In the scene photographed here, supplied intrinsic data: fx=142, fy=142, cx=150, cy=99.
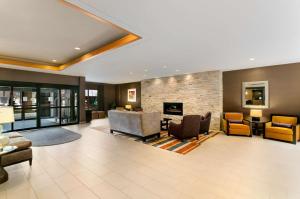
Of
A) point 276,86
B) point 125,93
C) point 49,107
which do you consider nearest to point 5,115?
point 49,107

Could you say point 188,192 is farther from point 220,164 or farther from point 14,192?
point 14,192

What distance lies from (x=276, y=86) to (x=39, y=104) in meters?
10.8

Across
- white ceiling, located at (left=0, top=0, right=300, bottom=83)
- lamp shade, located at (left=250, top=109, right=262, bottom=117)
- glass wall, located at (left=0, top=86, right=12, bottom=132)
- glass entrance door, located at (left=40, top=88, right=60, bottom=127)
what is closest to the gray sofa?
white ceiling, located at (left=0, top=0, right=300, bottom=83)

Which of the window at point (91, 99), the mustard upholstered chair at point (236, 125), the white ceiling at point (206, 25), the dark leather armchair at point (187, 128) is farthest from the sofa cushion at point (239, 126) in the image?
the window at point (91, 99)

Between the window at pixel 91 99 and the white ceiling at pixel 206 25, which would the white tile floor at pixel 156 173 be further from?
the window at pixel 91 99

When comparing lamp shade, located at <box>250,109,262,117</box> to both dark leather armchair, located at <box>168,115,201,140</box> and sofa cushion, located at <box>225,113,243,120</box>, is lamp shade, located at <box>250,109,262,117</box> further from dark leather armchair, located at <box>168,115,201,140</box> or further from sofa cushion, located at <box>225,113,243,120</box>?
dark leather armchair, located at <box>168,115,201,140</box>

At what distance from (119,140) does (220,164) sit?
3.33m

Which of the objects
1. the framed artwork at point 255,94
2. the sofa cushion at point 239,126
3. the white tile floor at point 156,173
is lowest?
the white tile floor at point 156,173

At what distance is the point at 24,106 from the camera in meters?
6.70

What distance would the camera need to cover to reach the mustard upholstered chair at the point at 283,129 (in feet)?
15.6

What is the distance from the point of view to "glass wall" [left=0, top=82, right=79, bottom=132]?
6426 millimetres

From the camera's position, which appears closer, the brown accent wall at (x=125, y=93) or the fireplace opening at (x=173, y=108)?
the fireplace opening at (x=173, y=108)

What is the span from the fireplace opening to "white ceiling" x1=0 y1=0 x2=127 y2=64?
5.44 meters

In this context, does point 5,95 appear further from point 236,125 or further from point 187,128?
point 236,125
